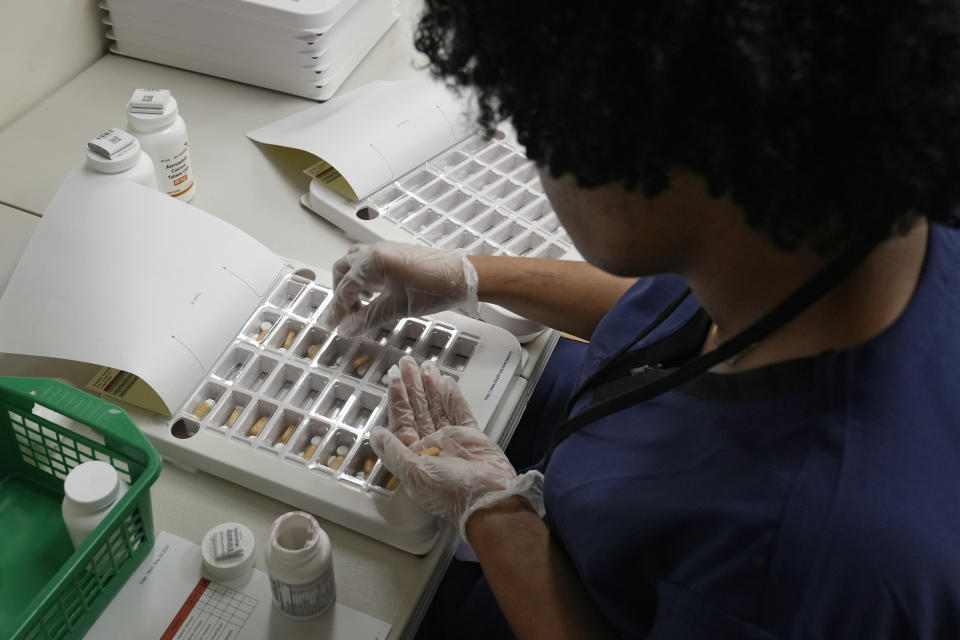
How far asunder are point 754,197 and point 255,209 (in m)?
0.97

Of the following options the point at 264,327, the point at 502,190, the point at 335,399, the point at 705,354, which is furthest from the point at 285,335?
the point at 705,354

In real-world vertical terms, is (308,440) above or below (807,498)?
below

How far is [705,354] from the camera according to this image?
83 cm

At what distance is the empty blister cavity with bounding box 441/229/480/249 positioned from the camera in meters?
1.31

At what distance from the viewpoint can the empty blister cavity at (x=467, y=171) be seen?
55.9 inches

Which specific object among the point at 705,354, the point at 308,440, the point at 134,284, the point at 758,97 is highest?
the point at 758,97

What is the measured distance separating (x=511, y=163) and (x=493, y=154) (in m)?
0.04

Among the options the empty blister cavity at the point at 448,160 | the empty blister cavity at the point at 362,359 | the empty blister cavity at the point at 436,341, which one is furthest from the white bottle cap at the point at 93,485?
the empty blister cavity at the point at 448,160

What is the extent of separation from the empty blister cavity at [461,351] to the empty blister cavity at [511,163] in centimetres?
40

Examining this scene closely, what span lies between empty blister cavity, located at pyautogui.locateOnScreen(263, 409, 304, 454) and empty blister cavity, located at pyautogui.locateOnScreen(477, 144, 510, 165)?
2.00ft

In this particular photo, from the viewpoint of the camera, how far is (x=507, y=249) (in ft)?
4.28

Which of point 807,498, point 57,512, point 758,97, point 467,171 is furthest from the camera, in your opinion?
point 467,171

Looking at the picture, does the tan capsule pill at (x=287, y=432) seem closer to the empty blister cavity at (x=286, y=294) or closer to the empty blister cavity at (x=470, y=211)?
the empty blister cavity at (x=286, y=294)

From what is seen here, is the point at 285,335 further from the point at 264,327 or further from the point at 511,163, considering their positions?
the point at 511,163
